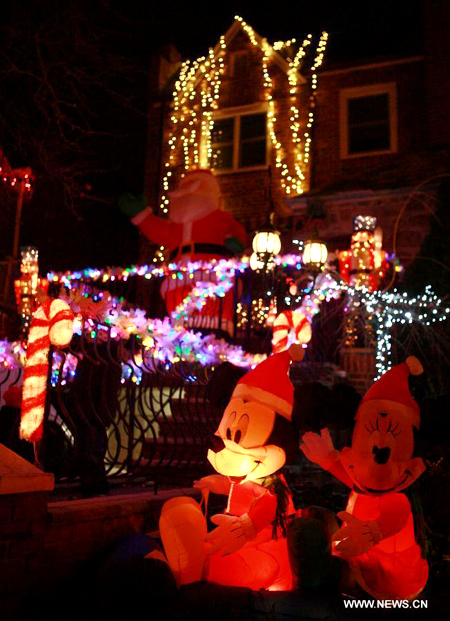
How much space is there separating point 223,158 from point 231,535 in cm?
1090

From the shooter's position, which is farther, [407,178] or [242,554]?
[407,178]

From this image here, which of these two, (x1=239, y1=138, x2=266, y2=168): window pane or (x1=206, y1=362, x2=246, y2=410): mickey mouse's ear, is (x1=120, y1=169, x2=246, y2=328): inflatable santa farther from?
(x1=206, y1=362, x2=246, y2=410): mickey mouse's ear

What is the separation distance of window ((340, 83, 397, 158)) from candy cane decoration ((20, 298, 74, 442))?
30.1 ft

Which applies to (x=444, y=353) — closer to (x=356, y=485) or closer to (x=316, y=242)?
(x=316, y=242)

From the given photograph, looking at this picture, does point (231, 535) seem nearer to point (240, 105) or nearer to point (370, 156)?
point (370, 156)

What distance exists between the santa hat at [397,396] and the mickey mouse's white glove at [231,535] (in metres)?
0.97

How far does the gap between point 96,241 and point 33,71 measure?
7.15 meters

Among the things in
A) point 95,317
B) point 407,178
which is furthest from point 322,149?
point 95,317

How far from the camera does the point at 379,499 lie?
3.51 meters

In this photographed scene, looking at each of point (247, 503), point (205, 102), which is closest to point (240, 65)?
point (205, 102)

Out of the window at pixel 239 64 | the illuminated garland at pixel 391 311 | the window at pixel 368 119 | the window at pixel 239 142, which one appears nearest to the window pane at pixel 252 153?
the window at pixel 239 142

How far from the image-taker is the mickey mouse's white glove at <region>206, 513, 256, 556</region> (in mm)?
3338

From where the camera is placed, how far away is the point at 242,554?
11.3 feet

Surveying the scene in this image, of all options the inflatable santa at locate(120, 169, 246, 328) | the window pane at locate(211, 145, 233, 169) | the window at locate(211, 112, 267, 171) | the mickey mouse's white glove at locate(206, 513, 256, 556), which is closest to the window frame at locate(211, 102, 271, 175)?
the window at locate(211, 112, 267, 171)
